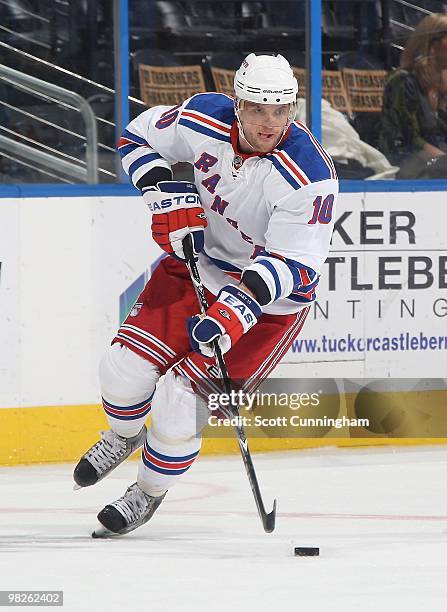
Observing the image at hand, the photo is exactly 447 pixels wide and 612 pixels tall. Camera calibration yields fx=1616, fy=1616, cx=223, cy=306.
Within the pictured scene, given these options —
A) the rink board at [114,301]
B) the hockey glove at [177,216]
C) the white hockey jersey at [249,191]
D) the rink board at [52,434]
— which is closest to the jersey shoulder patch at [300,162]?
the white hockey jersey at [249,191]

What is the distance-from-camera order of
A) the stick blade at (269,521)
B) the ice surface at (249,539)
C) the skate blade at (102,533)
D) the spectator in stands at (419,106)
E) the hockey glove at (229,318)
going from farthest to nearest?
the spectator in stands at (419,106) → the skate blade at (102,533) → the stick blade at (269,521) → the hockey glove at (229,318) → the ice surface at (249,539)

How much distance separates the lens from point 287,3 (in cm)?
589

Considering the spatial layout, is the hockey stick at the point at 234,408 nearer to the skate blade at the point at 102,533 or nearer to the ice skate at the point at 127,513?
the ice skate at the point at 127,513

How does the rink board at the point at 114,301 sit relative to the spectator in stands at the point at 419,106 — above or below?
below

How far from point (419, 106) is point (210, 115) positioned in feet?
6.12

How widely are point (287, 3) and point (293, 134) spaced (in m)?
1.66

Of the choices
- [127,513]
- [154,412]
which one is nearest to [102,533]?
[127,513]

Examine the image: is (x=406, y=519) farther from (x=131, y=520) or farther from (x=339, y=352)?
(x=339, y=352)

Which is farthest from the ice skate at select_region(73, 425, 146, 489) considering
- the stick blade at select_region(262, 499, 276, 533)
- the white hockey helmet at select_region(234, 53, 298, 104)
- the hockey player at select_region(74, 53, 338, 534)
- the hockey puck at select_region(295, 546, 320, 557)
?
the white hockey helmet at select_region(234, 53, 298, 104)

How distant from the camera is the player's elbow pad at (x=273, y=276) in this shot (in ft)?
13.6

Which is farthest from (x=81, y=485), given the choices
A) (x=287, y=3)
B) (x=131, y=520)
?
(x=287, y=3)

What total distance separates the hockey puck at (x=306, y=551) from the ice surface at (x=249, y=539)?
24 mm

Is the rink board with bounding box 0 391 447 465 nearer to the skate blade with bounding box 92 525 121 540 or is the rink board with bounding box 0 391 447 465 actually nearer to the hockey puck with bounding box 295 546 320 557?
the skate blade with bounding box 92 525 121 540

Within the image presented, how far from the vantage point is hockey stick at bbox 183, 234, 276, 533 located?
432 centimetres
